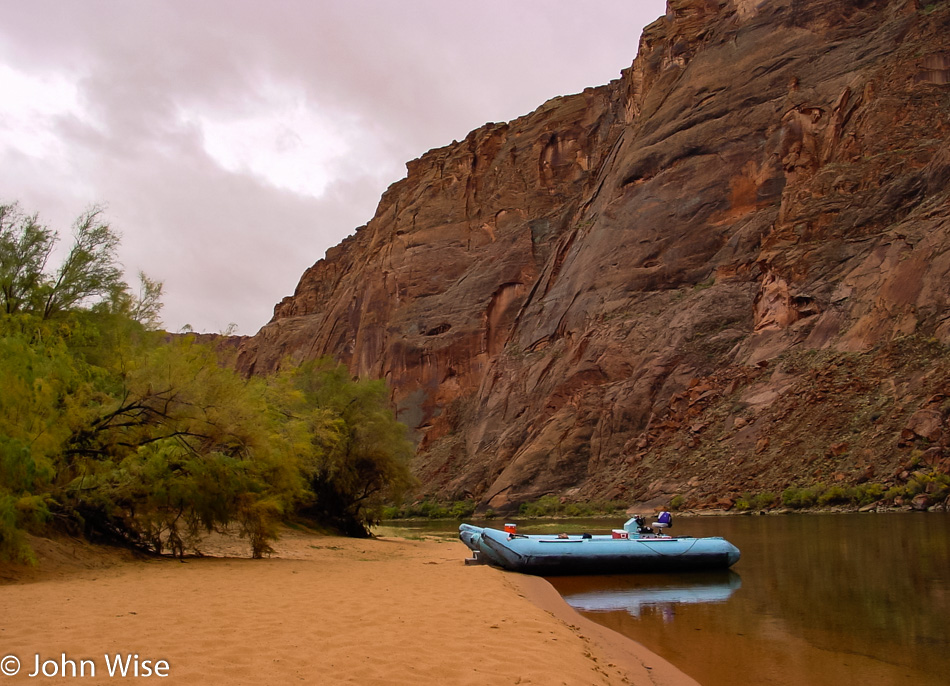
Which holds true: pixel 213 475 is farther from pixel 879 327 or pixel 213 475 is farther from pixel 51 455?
pixel 879 327

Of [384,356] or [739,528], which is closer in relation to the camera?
[739,528]

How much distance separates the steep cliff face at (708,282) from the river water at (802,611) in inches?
608

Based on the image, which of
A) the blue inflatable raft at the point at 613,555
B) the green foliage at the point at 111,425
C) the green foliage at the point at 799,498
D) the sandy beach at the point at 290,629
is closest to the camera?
the sandy beach at the point at 290,629

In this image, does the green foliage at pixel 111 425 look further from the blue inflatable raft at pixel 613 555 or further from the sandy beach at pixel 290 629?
the blue inflatable raft at pixel 613 555

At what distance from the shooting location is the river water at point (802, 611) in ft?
27.3

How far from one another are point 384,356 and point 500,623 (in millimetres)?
72701

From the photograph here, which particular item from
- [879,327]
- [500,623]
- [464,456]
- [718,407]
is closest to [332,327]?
[464,456]

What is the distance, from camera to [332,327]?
310ft

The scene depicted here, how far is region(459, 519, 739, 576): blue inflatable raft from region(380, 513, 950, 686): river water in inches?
11.1

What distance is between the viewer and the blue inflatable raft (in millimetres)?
16812

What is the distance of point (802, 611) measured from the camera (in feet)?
37.7

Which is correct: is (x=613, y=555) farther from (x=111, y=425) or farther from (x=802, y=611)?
(x=111, y=425)

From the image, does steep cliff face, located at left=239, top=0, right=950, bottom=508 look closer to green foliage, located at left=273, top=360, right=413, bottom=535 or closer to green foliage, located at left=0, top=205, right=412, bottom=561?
green foliage, located at left=273, top=360, right=413, bottom=535

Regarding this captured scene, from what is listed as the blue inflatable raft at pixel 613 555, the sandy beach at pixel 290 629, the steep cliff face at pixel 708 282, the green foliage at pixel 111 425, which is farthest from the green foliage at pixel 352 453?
the steep cliff face at pixel 708 282
